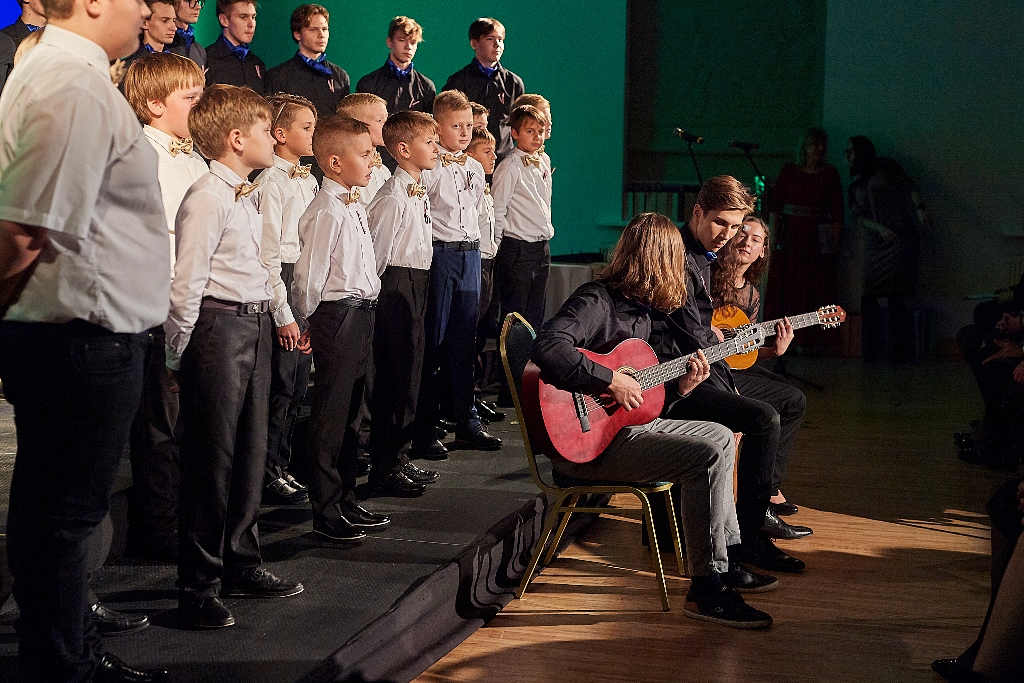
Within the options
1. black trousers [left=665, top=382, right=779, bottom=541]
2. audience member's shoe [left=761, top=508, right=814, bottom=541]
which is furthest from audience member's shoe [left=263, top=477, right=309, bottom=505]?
audience member's shoe [left=761, top=508, right=814, bottom=541]

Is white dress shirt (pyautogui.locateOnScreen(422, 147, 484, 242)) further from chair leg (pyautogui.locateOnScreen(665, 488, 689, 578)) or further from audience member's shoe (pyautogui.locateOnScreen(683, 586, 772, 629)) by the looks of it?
audience member's shoe (pyautogui.locateOnScreen(683, 586, 772, 629))

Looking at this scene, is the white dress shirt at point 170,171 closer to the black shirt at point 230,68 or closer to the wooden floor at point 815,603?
the wooden floor at point 815,603

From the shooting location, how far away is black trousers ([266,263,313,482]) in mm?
3496

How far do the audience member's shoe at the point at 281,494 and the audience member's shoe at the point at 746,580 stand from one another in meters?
1.40

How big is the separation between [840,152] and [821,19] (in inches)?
43.3

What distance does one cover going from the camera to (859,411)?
6176 mm

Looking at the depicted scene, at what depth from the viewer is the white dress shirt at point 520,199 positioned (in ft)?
16.4

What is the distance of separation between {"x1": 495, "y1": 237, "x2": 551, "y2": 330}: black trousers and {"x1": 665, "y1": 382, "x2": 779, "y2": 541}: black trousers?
5.52 ft

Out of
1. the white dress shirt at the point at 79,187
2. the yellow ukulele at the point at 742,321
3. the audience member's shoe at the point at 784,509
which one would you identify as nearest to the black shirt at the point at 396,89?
the yellow ukulele at the point at 742,321

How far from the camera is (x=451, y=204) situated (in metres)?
4.18

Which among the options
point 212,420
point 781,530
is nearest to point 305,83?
point 781,530

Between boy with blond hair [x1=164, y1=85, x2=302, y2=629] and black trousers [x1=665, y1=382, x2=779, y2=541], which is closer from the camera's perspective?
boy with blond hair [x1=164, y1=85, x2=302, y2=629]

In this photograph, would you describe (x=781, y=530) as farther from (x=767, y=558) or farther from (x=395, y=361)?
(x=395, y=361)

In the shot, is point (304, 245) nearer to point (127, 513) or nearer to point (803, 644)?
point (127, 513)
